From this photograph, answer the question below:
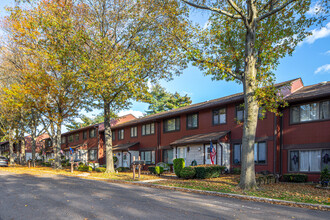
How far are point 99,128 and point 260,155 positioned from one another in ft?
88.9

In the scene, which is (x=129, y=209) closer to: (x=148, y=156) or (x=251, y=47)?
(x=251, y=47)

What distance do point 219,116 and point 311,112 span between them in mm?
7571

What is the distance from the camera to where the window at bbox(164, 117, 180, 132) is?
2764 centimetres

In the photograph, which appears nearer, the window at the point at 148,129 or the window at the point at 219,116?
the window at the point at 219,116

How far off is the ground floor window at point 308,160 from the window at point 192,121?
30.9ft

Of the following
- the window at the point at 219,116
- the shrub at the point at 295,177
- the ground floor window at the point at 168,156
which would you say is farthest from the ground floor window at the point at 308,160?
the ground floor window at the point at 168,156

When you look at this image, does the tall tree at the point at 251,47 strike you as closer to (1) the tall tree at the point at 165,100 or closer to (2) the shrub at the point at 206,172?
(2) the shrub at the point at 206,172

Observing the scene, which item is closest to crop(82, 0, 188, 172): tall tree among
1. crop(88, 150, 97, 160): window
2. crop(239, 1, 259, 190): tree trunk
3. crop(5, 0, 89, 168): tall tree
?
crop(5, 0, 89, 168): tall tree

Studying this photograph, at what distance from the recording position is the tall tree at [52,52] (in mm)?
22048

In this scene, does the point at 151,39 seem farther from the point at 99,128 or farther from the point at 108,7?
the point at 99,128

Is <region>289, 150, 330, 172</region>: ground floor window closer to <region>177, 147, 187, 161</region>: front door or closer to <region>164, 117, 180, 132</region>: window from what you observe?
<region>177, 147, 187, 161</region>: front door

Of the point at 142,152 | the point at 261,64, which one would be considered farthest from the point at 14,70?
the point at 261,64

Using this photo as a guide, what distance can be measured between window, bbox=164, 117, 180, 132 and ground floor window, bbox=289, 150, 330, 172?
1206 cm

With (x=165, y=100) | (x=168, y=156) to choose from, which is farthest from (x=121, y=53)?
(x=165, y=100)
